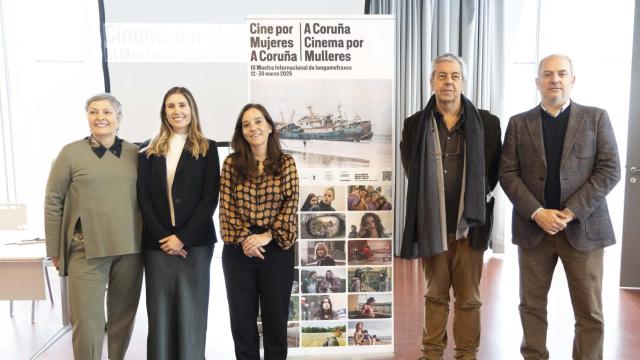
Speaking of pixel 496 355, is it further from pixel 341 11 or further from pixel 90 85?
pixel 90 85

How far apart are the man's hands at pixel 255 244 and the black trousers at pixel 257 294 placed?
0.05m

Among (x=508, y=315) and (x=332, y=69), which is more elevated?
(x=332, y=69)

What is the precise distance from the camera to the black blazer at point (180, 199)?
6.77ft

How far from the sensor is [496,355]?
2.69 meters

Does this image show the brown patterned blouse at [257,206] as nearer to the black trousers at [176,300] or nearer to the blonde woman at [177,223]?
the blonde woman at [177,223]

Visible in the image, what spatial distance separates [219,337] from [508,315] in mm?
2072

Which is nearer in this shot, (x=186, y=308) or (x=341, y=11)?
(x=186, y=308)

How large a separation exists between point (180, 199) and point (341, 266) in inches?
39.1

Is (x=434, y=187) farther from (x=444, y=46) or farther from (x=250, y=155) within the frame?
(x=444, y=46)

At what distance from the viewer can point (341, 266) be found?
2576 millimetres

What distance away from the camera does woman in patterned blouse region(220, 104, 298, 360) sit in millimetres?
2064

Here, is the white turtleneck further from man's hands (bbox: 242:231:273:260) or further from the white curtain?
the white curtain

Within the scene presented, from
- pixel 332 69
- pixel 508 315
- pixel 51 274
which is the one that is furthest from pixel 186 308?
pixel 51 274

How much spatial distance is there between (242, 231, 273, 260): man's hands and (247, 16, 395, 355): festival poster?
497 mm
